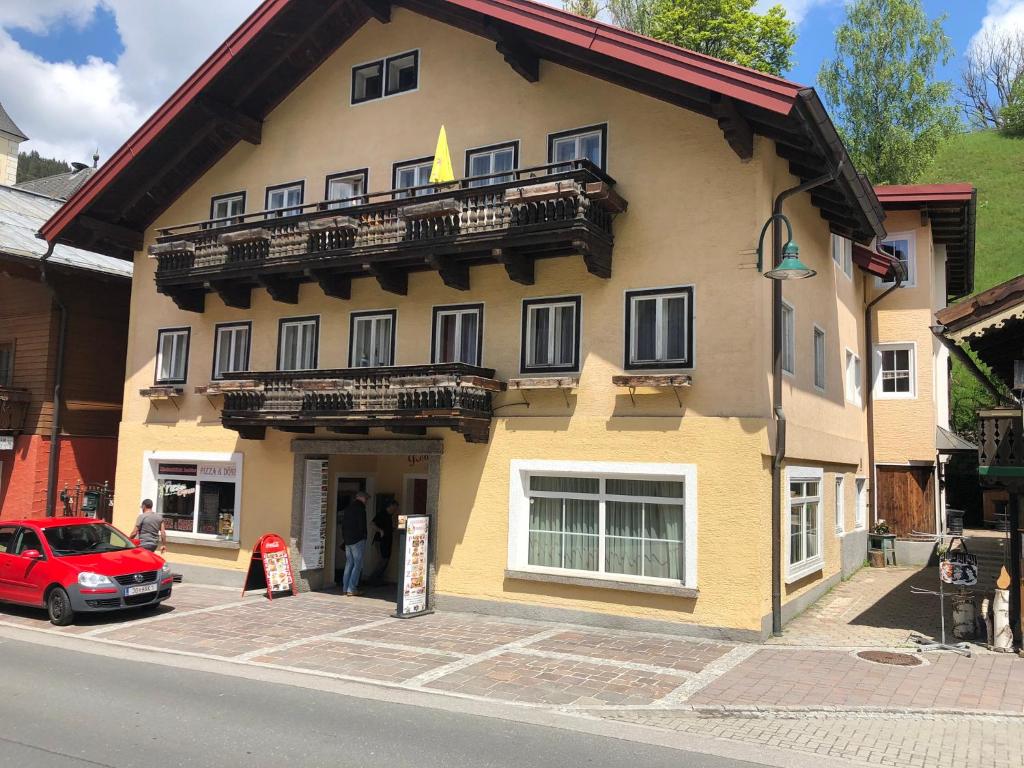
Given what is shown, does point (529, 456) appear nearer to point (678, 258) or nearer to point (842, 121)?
point (678, 258)

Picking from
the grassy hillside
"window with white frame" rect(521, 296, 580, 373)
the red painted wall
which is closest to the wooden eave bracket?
"window with white frame" rect(521, 296, 580, 373)

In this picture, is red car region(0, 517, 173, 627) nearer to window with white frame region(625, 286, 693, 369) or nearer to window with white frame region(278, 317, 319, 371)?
window with white frame region(278, 317, 319, 371)

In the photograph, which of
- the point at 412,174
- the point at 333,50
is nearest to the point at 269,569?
the point at 412,174

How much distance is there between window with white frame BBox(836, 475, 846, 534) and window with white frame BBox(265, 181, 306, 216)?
13.3m

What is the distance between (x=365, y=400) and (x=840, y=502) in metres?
10.8

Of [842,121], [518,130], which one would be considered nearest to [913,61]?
[842,121]

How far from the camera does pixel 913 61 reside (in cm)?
3931

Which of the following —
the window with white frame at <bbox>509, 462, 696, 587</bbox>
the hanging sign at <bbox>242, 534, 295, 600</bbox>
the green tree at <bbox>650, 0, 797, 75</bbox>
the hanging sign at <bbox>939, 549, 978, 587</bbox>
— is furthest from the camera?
the green tree at <bbox>650, 0, 797, 75</bbox>

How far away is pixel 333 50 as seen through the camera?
1797cm

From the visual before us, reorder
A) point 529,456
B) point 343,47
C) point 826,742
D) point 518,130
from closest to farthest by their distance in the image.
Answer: point 826,742 < point 529,456 < point 518,130 < point 343,47

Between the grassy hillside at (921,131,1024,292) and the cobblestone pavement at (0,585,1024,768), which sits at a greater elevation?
the grassy hillside at (921,131,1024,292)

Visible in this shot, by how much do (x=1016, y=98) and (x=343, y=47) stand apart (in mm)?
86129

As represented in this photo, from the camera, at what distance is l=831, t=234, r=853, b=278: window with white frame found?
60.6ft

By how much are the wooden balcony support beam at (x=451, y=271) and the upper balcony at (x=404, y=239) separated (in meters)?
0.02
